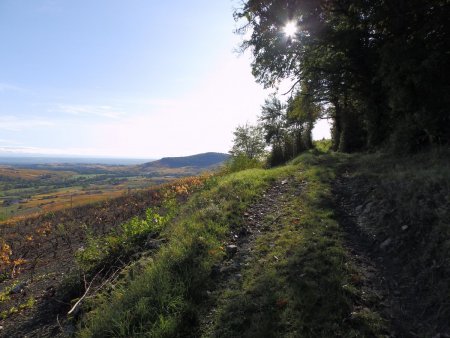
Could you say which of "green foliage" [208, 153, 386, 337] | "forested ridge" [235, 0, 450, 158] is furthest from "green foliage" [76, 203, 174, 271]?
"forested ridge" [235, 0, 450, 158]

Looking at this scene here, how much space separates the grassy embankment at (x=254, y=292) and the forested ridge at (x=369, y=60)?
590 cm

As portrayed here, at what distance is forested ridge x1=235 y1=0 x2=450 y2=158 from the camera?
444 inches

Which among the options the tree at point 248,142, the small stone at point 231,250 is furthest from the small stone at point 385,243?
the tree at point 248,142

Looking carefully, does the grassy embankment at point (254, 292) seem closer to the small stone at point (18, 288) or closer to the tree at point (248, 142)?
the small stone at point (18, 288)

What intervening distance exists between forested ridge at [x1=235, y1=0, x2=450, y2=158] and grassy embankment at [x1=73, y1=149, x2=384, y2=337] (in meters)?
5.90

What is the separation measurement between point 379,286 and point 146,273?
4.60 m

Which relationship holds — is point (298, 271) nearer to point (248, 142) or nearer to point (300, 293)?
point (300, 293)

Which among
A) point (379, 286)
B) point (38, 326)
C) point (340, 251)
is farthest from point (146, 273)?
point (379, 286)

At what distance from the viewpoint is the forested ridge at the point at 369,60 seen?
1129cm

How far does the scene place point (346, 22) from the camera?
18203mm

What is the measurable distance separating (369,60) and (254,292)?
15.9 m

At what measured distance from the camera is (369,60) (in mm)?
17594

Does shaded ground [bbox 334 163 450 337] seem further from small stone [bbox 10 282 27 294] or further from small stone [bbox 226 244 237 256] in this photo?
small stone [bbox 10 282 27 294]

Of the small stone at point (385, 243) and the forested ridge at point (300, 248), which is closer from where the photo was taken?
the forested ridge at point (300, 248)
